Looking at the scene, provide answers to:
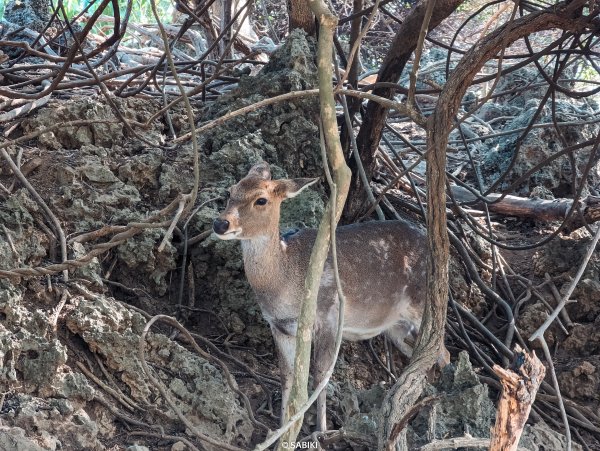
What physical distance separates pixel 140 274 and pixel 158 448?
1816 millimetres

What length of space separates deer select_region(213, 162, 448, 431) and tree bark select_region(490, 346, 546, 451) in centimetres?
238

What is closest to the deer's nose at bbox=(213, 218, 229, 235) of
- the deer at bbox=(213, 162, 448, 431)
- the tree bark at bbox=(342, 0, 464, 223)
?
the deer at bbox=(213, 162, 448, 431)

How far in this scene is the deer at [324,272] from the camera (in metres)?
5.96

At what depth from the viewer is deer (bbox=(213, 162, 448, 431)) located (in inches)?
235

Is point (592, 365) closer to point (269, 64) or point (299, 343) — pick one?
point (269, 64)

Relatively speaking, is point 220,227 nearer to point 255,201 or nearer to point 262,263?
point 255,201

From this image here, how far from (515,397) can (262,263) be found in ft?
9.96

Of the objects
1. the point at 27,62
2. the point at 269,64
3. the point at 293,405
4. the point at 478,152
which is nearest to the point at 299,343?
the point at 293,405

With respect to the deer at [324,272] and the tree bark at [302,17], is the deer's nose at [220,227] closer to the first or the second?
the deer at [324,272]

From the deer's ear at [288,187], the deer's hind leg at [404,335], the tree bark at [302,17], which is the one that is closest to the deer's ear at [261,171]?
the deer's ear at [288,187]

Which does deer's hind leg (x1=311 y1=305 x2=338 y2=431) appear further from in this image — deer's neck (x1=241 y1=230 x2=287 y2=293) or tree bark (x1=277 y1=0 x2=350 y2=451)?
tree bark (x1=277 y1=0 x2=350 y2=451)

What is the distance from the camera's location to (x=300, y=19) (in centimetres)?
770

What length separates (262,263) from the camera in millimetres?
6152

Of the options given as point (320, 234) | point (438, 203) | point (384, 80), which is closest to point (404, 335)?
point (384, 80)
